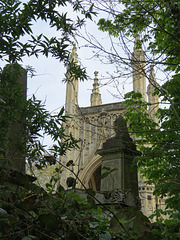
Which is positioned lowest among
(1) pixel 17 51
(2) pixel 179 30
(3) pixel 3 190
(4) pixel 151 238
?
(4) pixel 151 238

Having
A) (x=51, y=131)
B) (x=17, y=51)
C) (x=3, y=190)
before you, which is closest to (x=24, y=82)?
(x=17, y=51)

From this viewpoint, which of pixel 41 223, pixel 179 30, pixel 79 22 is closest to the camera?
pixel 41 223

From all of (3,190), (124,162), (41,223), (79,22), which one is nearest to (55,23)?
(79,22)

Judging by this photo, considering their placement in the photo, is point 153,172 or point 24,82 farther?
point 153,172

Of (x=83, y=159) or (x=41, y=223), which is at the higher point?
(x=83, y=159)

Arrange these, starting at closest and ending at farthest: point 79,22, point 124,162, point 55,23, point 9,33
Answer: point 9,33 < point 55,23 < point 79,22 < point 124,162

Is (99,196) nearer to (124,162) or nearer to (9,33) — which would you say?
(124,162)

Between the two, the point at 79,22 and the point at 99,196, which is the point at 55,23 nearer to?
the point at 79,22

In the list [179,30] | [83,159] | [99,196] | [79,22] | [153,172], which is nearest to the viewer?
[79,22]

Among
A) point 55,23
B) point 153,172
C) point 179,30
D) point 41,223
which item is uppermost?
point 179,30

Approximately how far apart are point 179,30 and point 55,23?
1.74 m

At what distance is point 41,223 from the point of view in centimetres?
142

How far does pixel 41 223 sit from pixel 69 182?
469 millimetres

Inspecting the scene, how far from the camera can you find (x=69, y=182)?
1865 millimetres
